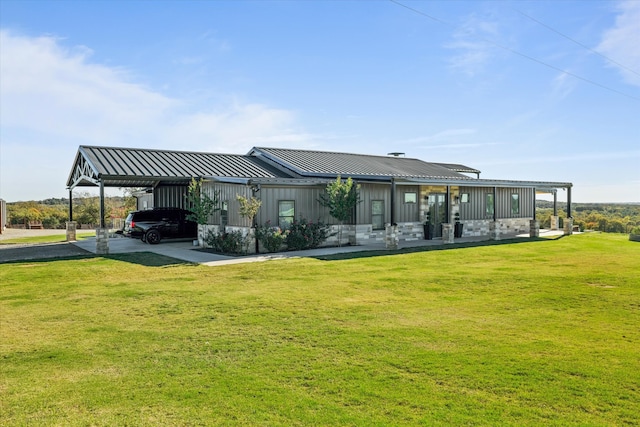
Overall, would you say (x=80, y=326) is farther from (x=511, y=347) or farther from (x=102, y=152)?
(x=102, y=152)

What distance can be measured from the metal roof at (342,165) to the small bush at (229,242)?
15.5ft

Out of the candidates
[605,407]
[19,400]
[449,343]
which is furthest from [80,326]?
[605,407]

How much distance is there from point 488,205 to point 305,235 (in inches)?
558

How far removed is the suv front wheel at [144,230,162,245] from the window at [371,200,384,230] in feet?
33.7

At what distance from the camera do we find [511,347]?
634cm

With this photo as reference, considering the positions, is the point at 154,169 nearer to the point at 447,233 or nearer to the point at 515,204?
the point at 447,233

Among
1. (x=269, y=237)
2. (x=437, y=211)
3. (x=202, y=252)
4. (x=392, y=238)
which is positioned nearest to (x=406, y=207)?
(x=437, y=211)

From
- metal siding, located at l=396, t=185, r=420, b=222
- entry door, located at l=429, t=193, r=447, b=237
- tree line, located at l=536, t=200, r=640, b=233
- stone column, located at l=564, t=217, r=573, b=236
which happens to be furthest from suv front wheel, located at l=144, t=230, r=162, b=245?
tree line, located at l=536, t=200, r=640, b=233

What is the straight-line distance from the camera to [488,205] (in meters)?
28.2

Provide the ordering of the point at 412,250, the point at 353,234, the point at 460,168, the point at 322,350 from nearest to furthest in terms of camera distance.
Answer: the point at 322,350
the point at 412,250
the point at 353,234
the point at 460,168

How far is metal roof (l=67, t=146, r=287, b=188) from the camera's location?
65.5 ft

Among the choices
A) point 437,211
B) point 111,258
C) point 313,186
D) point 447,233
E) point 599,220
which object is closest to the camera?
point 111,258

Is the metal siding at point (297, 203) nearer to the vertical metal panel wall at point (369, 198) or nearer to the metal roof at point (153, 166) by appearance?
the vertical metal panel wall at point (369, 198)

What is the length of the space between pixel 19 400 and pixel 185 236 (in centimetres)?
1877
